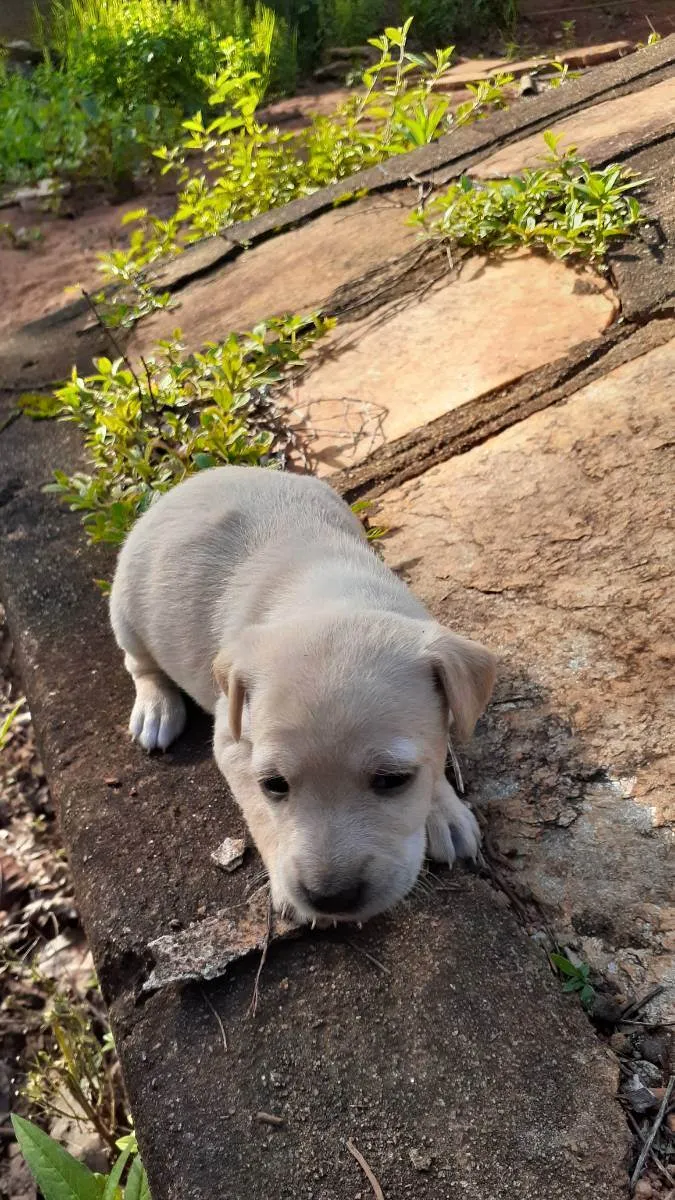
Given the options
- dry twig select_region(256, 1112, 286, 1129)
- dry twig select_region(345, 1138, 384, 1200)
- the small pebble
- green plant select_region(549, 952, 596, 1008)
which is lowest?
the small pebble

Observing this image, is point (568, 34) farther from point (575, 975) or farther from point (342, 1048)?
point (342, 1048)

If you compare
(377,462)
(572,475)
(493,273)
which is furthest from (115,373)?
(572,475)

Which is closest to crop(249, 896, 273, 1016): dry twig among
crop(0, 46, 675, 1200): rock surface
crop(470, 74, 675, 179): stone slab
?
crop(0, 46, 675, 1200): rock surface

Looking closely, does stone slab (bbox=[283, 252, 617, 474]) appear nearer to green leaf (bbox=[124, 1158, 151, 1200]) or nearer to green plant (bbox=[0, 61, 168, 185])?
green leaf (bbox=[124, 1158, 151, 1200])

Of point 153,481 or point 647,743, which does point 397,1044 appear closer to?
point 647,743

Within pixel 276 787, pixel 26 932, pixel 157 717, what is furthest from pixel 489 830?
pixel 26 932
